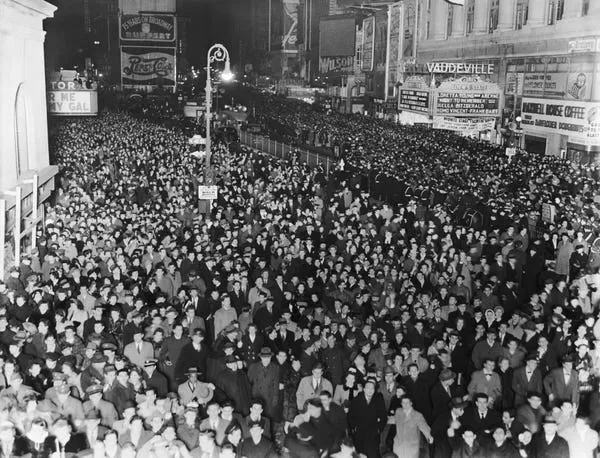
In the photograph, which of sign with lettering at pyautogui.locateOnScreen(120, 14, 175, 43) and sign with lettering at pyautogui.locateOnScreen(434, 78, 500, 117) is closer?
sign with lettering at pyautogui.locateOnScreen(434, 78, 500, 117)

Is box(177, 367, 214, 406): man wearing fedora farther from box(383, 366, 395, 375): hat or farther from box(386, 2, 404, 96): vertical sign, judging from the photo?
box(386, 2, 404, 96): vertical sign

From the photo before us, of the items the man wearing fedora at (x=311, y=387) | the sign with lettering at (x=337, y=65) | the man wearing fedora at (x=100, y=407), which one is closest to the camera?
the man wearing fedora at (x=100, y=407)

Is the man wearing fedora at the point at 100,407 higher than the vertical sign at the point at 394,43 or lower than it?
lower

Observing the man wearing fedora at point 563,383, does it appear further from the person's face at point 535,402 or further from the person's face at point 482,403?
the person's face at point 482,403

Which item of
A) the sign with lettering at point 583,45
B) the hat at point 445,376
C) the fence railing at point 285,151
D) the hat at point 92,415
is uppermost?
the sign with lettering at point 583,45

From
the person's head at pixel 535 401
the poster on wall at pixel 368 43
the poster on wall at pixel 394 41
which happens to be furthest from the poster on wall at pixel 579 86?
the poster on wall at pixel 368 43

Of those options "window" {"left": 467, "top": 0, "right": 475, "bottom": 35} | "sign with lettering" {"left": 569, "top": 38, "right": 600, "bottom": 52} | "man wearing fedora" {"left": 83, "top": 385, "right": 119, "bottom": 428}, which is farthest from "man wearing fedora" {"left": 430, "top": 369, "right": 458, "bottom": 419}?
"window" {"left": 467, "top": 0, "right": 475, "bottom": 35}

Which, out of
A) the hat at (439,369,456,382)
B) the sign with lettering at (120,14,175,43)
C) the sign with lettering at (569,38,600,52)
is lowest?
the hat at (439,369,456,382)

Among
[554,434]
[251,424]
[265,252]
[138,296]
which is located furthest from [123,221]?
[554,434]
